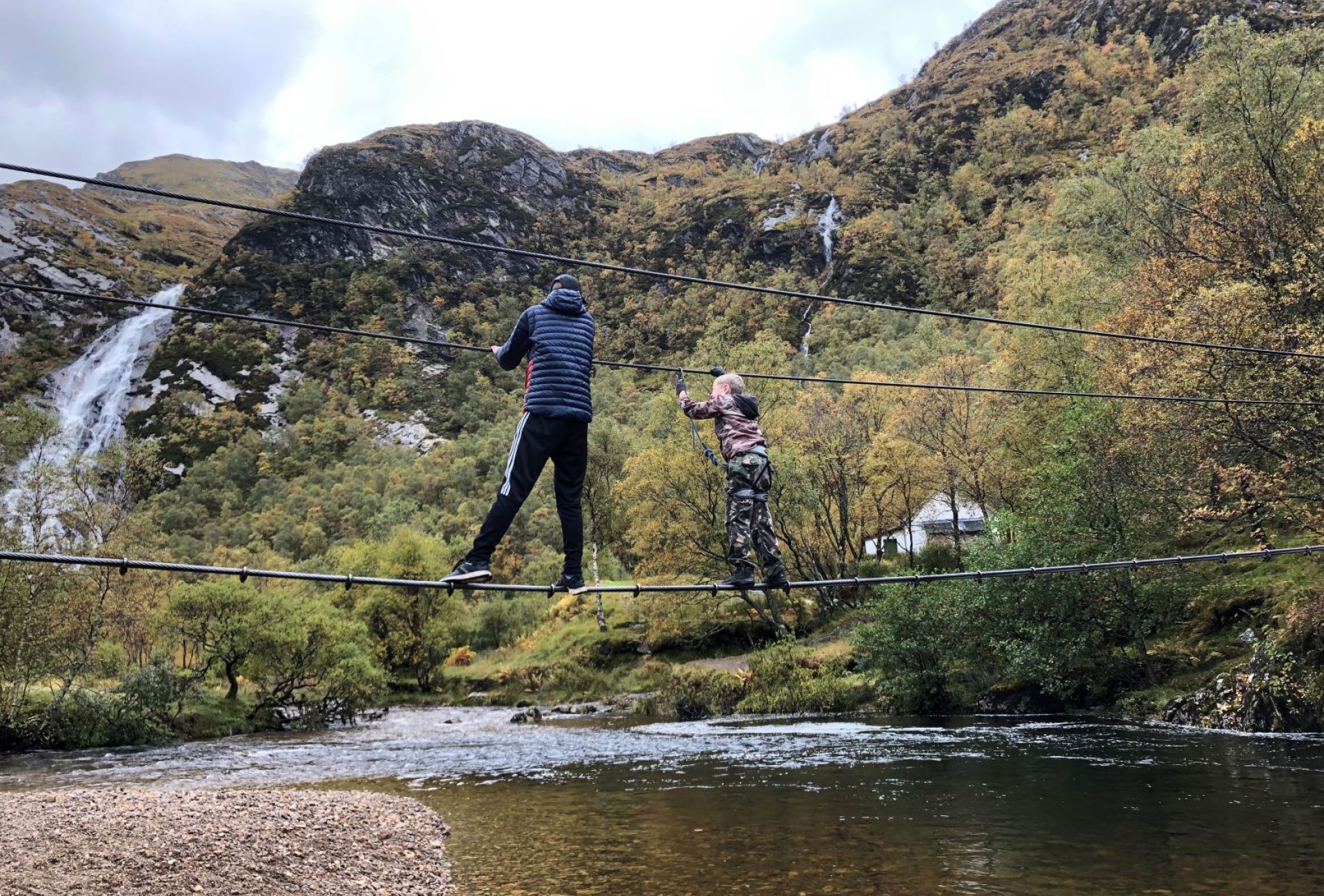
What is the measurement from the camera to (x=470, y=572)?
23.6 ft

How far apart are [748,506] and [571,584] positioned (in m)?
2.60

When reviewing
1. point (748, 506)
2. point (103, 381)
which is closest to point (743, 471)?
point (748, 506)

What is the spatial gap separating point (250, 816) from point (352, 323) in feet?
588

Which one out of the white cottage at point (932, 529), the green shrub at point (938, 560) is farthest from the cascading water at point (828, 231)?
the green shrub at point (938, 560)

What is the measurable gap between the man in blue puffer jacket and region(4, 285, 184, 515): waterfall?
9919cm

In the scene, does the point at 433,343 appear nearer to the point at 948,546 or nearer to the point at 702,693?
the point at 702,693

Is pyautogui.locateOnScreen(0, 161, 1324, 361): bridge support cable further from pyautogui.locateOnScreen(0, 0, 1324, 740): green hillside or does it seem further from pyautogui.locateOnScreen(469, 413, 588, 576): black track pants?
pyautogui.locateOnScreen(0, 0, 1324, 740): green hillside

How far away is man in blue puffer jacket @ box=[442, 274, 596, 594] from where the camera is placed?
7.14m

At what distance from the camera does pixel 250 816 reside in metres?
13.9

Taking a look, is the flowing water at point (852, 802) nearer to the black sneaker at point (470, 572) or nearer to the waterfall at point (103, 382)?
the black sneaker at point (470, 572)

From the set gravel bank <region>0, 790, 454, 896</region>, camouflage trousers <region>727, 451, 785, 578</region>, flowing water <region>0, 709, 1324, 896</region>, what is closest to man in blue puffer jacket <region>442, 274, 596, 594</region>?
camouflage trousers <region>727, 451, 785, 578</region>

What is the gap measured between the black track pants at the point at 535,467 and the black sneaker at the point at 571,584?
0.07 metres

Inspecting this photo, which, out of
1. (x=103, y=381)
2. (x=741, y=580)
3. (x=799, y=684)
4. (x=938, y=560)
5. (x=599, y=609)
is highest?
(x=103, y=381)

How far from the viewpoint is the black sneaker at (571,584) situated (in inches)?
293
